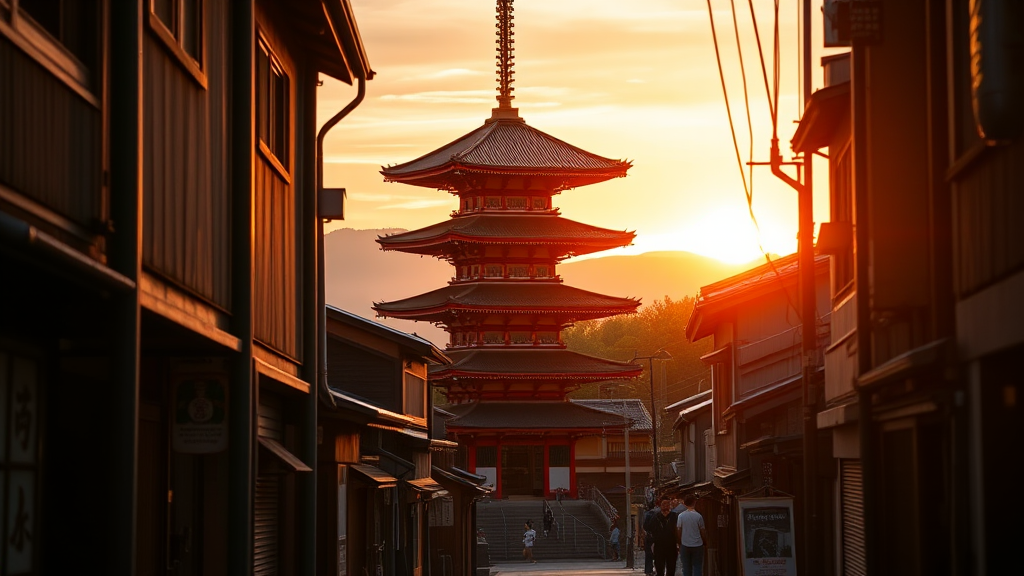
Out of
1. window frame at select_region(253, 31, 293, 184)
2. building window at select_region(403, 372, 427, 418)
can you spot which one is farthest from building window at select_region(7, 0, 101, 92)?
building window at select_region(403, 372, 427, 418)

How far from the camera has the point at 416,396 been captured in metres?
31.3

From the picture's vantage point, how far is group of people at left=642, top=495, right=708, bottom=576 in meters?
23.6

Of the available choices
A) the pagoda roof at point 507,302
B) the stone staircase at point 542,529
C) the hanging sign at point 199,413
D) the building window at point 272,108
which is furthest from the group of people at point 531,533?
the hanging sign at point 199,413

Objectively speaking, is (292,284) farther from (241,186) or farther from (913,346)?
(913,346)

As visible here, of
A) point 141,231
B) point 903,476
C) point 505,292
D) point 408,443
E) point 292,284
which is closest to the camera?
point 141,231

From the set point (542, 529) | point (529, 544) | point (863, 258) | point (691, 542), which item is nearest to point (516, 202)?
point (542, 529)

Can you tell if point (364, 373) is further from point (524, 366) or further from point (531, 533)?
point (524, 366)

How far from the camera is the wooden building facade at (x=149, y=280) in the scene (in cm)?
666

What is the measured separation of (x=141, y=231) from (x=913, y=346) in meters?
5.84

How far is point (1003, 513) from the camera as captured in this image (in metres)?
8.02

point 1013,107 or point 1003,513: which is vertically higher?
point 1013,107

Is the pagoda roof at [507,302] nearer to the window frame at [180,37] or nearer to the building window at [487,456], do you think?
the building window at [487,456]

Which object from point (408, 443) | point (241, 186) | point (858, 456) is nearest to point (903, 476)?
point (858, 456)

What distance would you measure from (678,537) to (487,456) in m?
39.4
